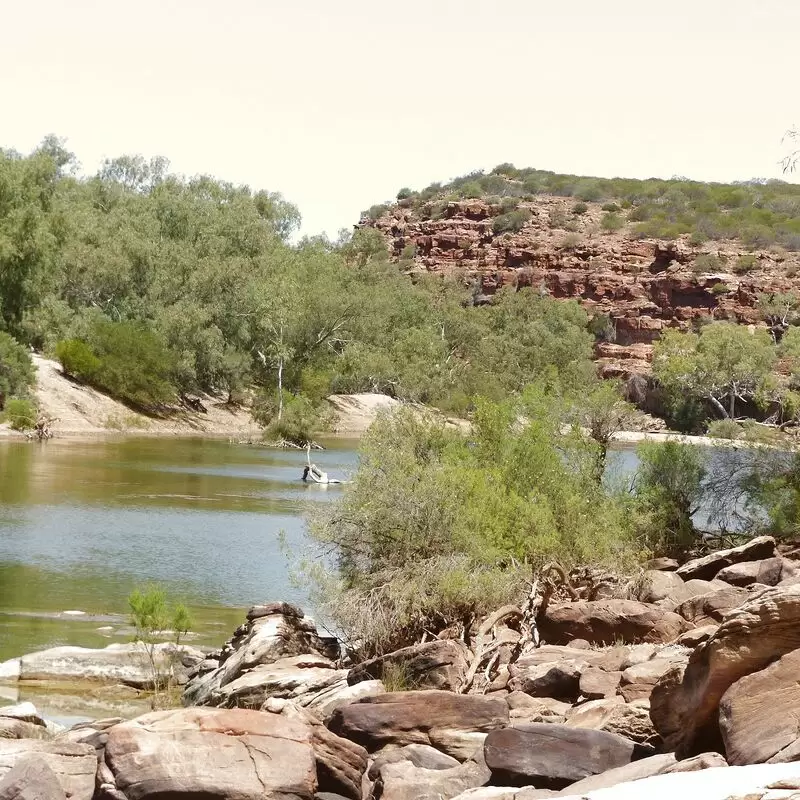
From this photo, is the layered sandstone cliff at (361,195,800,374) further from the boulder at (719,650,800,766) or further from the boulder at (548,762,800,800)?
the boulder at (548,762,800,800)

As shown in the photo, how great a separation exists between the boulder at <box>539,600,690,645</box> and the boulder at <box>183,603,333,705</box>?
3.34m

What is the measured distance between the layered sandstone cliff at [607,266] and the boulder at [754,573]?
299 ft

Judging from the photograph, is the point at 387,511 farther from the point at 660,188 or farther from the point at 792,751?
the point at 660,188

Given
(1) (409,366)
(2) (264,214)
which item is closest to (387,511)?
(1) (409,366)

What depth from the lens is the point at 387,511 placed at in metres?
20.3

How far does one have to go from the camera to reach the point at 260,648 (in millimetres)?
18156

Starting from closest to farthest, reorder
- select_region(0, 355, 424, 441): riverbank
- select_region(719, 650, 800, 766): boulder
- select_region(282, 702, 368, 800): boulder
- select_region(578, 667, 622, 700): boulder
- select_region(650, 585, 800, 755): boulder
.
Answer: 1. select_region(719, 650, 800, 766): boulder
2. select_region(650, 585, 800, 755): boulder
3. select_region(282, 702, 368, 800): boulder
4. select_region(578, 667, 622, 700): boulder
5. select_region(0, 355, 424, 441): riverbank

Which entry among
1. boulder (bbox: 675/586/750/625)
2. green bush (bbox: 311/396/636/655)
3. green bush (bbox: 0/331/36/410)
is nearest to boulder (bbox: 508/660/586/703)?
boulder (bbox: 675/586/750/625)

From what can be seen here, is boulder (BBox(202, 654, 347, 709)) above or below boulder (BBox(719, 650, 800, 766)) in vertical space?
below

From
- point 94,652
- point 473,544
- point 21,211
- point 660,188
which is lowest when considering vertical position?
point 94,652

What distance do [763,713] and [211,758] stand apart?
5.05 metres

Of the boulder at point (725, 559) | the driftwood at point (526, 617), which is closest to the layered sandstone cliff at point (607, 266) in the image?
the boulder at point (725, 559)

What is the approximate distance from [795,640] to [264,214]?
332 feet

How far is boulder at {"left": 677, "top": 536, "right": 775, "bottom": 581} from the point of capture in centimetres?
2258
